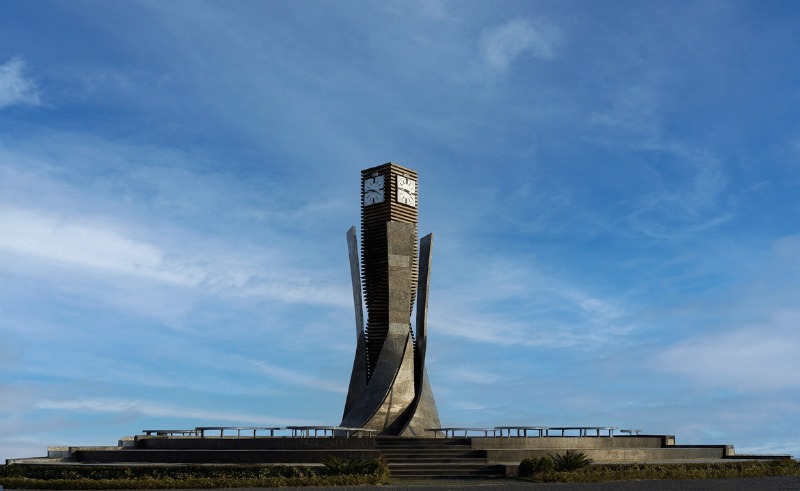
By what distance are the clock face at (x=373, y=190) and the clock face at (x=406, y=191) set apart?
2.16ft

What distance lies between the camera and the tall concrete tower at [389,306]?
27.5 m

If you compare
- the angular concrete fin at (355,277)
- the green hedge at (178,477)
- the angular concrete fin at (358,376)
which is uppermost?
the angular concrete fin at (355,277)

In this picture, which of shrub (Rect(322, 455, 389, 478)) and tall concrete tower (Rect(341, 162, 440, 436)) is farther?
tall concrete tower (Rect(341, 162, 440, 436))

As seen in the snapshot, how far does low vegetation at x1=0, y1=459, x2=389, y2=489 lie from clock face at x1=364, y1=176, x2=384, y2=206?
1336 centimetres

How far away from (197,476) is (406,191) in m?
15.1

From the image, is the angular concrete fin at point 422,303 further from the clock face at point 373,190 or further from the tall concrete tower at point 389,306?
the clock face at point 373,190

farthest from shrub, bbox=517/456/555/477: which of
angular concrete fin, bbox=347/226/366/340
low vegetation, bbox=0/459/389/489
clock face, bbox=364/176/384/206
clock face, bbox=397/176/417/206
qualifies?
clock face, bbox=364/176/384/206

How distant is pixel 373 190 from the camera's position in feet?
96.6

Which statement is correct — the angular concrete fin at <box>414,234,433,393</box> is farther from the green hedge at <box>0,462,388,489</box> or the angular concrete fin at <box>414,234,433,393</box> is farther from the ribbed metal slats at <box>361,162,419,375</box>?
the green hedge at <box>0,462,388,489</box>

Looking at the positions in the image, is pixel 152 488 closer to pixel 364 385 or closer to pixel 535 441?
pixel 535 441

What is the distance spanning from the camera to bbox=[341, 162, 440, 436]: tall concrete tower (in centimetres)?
2752

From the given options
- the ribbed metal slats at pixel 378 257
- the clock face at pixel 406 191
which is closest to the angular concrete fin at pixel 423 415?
the ribbed metal slats at pixel 378 257

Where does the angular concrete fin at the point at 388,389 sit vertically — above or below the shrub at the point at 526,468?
above

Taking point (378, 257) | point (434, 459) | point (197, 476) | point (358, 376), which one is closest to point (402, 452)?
point (434, 459)
